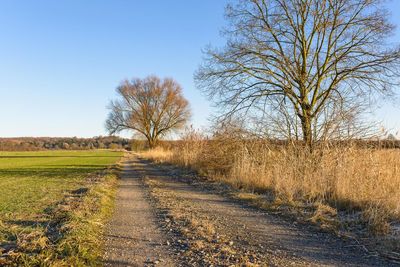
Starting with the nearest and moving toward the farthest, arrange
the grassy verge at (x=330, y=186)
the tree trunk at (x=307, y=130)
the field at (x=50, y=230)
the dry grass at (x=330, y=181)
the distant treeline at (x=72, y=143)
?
the field at (x=50, y=230), the grassy verge at (x=330, y=186), the dry grass at (x=330, y=181), the tree trunk at (x=307, y=130), the distant treeline at (x=72, y=143)

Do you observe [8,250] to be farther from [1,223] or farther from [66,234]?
[1,223]

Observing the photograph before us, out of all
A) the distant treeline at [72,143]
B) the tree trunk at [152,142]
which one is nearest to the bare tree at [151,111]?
the tree trunk at [152,142]

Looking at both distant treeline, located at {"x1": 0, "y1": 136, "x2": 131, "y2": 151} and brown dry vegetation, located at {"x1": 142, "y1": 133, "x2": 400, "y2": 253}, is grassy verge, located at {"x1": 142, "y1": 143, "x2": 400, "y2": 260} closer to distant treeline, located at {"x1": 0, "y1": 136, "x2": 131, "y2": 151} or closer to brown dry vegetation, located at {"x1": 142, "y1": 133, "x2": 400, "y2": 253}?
brown dry vegetation, located at {"x1": 142, "y1": 133, "x2": 400, "y2": 253}

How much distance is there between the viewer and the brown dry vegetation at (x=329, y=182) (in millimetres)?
7238

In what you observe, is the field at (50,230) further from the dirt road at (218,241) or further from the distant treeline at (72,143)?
the distant treeline at (72,143)

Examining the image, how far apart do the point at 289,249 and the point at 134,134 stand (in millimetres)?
60386

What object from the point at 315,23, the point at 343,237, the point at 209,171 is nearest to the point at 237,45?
the point at 315,23

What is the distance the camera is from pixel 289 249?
5516 millimetres

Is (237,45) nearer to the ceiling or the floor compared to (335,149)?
nearer to the ceiling

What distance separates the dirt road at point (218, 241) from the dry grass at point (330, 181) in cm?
105

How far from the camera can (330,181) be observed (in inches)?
402

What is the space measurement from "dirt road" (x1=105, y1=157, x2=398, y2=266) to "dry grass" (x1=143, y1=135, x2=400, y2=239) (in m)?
1.05

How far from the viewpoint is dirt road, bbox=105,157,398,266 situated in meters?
4.96

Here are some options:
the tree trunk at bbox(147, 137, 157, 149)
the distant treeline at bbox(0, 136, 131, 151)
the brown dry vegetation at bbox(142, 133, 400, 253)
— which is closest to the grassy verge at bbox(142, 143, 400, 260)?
the brown dry vegetation at bbox(142, 133, 400, 253)
